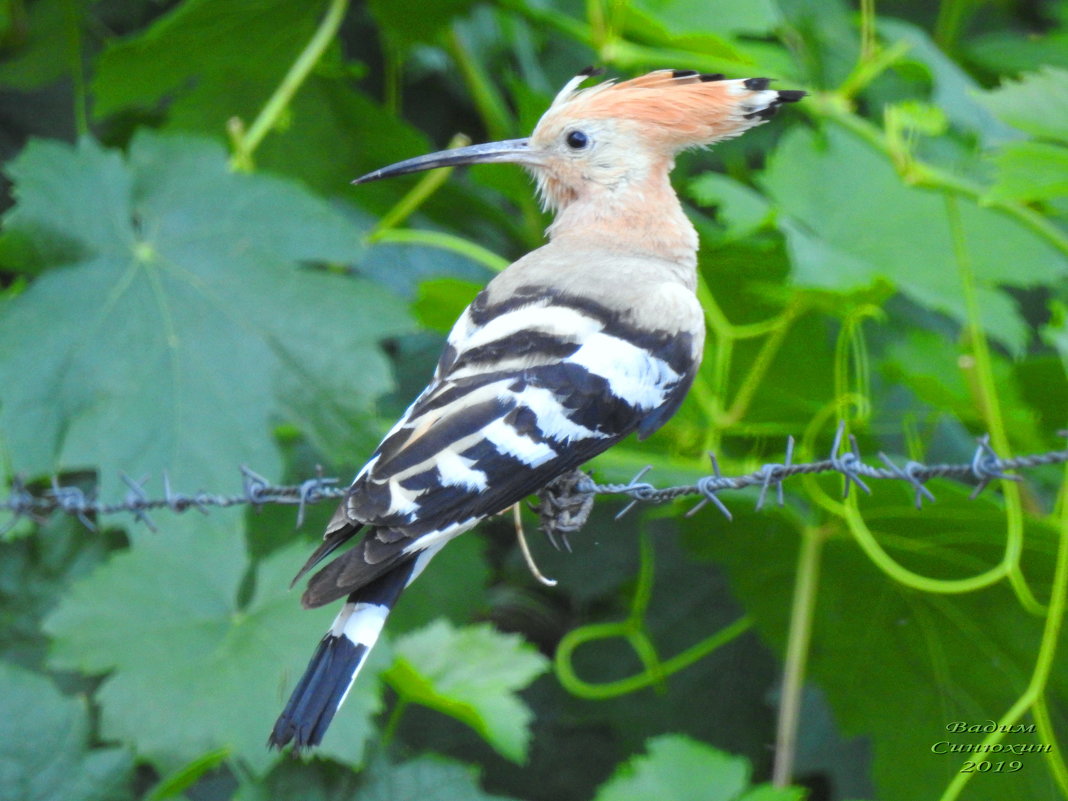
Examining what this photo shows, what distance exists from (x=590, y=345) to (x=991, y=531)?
57 cm

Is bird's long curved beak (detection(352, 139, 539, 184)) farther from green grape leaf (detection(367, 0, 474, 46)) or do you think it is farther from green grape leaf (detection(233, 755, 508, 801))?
green grape leaf (detection(233, 755, 508, 801))

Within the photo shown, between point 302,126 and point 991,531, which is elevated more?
point 302,126

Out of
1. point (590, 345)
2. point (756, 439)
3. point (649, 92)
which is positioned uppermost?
point (649, 92)

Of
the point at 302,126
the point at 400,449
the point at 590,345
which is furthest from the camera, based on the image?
the point at 302,126

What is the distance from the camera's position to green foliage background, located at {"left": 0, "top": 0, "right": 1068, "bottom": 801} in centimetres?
151

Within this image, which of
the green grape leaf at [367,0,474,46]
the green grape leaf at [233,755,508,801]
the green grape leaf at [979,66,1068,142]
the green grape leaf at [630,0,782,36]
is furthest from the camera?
the green grape leaf at [367,0,474,46]

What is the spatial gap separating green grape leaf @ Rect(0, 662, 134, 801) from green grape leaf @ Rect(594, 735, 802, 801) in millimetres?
621

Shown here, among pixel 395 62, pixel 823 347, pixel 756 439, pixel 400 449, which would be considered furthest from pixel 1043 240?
pixel 395 62

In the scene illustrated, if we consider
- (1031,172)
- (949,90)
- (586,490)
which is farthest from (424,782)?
(949,90)

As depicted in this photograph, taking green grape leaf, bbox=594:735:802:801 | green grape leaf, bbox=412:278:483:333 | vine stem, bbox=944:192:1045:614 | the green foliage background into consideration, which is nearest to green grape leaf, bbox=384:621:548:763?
the green foliage background

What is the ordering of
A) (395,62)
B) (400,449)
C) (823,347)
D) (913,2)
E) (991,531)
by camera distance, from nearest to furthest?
(400,449) → (991,531) → (823,347) → (395,62) → (913,2)

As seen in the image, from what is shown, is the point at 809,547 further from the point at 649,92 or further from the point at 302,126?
the point at 302,126

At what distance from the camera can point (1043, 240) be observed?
182 cm

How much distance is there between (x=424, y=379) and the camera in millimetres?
2250
